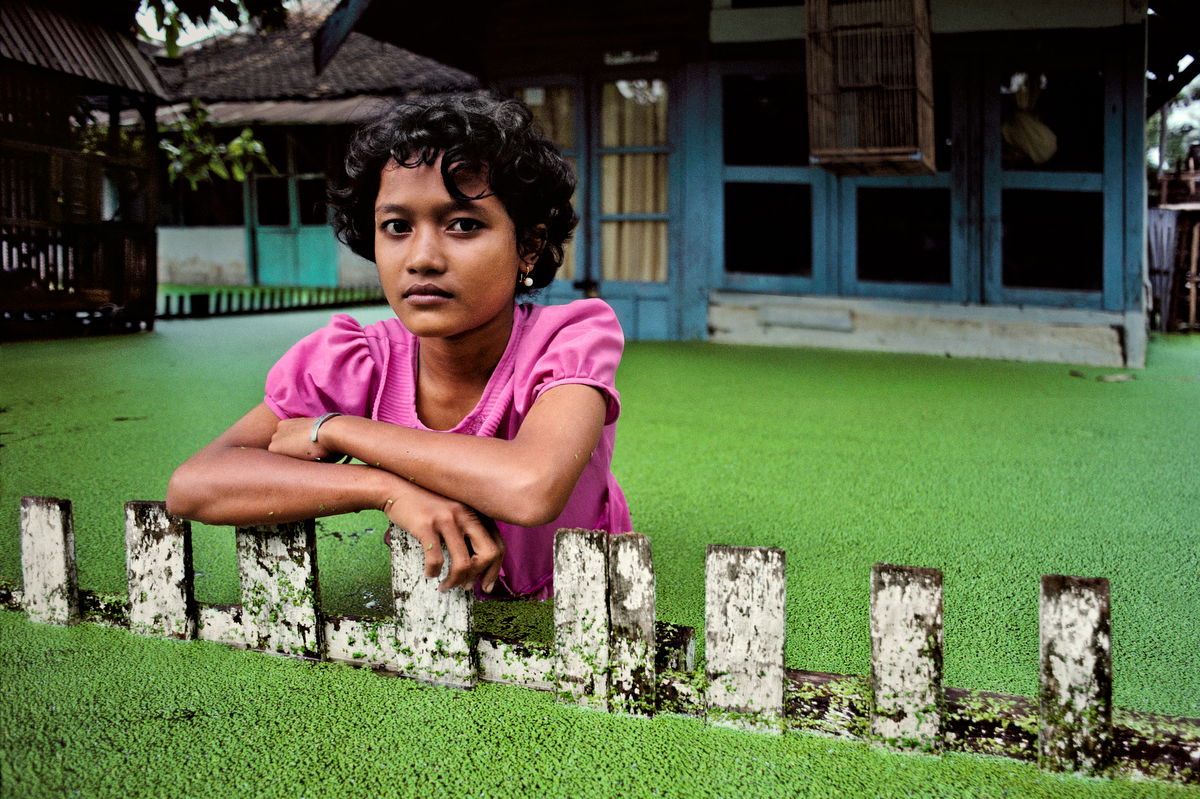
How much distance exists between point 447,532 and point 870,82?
5619mm

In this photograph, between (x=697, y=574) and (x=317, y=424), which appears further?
(x=697, y=574)

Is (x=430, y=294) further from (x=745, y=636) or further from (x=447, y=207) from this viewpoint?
(x=745, y=636)

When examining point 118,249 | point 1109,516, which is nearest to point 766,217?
point 1109,516

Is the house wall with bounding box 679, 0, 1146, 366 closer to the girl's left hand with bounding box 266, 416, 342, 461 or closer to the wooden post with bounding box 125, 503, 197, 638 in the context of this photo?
the girl's left hand with bounding box 266, 416, 342, 461

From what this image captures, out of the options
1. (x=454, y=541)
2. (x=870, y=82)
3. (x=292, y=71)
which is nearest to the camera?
(x=454, y=541)

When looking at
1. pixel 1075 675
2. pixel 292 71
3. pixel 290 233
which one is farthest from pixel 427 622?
pixel 292 71

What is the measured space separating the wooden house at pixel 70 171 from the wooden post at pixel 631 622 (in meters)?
8.60

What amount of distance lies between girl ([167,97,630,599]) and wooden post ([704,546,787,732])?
1.22ft

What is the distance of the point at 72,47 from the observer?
29.8 ft

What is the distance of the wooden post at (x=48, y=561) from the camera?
7.08ft

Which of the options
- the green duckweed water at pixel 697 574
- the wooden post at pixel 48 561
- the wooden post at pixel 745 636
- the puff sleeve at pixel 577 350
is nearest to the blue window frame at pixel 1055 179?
the green duckweed water at pixel 697 574

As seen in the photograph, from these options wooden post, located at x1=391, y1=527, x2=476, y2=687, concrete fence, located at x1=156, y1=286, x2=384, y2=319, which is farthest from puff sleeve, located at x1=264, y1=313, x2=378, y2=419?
concrete fence, located at x1=156, y1=286, x2=384, y2=319

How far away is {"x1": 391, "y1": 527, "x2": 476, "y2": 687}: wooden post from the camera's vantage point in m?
1.92

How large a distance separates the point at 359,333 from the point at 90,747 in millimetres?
1032
